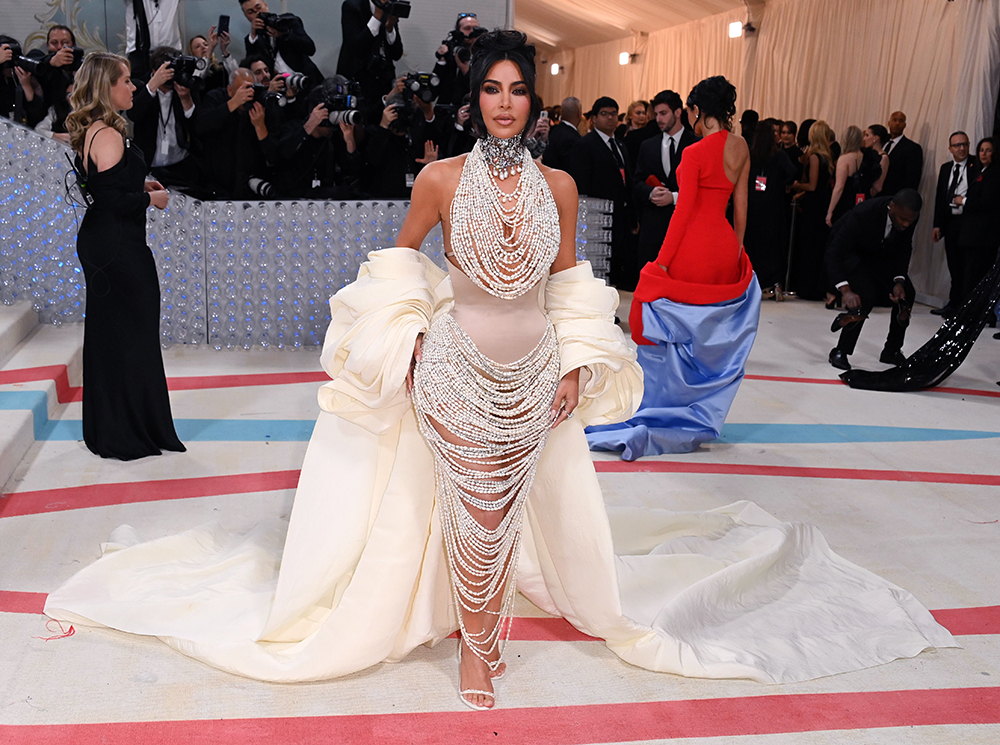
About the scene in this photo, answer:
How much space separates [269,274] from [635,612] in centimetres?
390

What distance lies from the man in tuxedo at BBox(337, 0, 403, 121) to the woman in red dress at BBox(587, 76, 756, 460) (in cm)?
321

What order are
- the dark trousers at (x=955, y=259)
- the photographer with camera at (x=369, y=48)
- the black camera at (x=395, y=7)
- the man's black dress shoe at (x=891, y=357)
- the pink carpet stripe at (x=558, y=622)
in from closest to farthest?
the pink carpet stripe at (x=558, y=622) < the man's black dress shoe at (x=891, y=357) < the black camera at (x=395, y=7) < the photographer with camera at (x=369, y=48) < the dark trousers at (x=955, y=259)

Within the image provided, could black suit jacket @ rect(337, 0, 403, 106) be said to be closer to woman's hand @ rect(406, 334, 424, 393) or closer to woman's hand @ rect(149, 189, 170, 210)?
woman's hand @ rect(149, 189, 170, 210)

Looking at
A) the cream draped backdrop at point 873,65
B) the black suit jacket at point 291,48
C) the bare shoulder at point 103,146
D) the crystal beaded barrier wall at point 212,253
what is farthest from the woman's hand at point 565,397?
the cream draped backdrop at point 873,65

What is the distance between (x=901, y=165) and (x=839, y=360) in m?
3.34

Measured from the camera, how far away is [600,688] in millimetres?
2367

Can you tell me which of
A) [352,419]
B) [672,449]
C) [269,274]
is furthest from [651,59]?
[352,419]

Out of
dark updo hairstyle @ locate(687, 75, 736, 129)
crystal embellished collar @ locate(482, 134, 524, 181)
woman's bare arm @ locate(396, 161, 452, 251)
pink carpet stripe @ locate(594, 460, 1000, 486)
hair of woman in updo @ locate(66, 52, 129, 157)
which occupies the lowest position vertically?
pink carpet stripe @ locate(594, 460, 1000, 486)

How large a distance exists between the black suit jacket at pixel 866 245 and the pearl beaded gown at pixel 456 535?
3617 millimetres

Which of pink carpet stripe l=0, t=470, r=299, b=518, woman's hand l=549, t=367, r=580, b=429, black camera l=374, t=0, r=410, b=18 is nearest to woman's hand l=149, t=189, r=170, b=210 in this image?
pink carpet stripe l=0, t=470, r=299, b=518

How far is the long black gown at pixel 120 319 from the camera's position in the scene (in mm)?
3885

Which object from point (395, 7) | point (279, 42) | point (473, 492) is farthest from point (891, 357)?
point (473, 492)

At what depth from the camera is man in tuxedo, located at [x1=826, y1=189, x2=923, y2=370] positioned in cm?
596

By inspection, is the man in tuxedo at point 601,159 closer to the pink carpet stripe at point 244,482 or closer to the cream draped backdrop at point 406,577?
the pink carpet stripe at point 244,482
